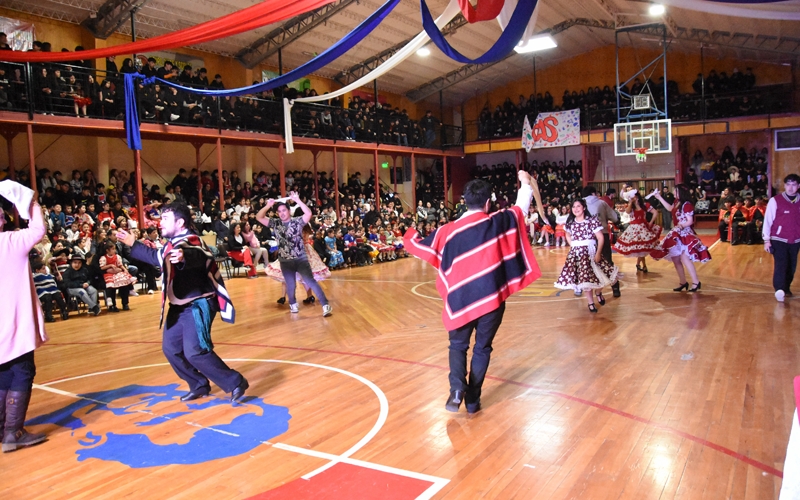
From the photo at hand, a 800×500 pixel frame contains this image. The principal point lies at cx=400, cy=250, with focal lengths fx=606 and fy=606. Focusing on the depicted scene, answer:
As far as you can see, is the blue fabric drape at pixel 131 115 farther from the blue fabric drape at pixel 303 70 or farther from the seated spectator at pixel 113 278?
the seated spectator at pixel 113 278

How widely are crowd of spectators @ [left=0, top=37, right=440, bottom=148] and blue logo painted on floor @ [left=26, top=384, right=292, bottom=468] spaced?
20.0 ft

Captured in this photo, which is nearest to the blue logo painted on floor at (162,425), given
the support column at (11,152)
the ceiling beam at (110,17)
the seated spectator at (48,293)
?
the seated spectator at (48,293)

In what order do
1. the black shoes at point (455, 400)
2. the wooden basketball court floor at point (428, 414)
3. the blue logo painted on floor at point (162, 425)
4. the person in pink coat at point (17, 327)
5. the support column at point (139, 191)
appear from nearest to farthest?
the wooden basketball court floor at point (428, 414) → the blue logo painted on floor at point (162, 425) → the person in pink coat at point (17, 327) → the black shoes at point (455, 400) → the support column at point (139, 191)

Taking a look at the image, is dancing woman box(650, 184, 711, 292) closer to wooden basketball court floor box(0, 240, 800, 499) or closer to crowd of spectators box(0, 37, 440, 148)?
wooden basketball court floor box(0, 240, 800, 499)

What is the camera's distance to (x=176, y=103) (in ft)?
49.5

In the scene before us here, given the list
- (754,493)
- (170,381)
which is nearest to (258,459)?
(170,381)

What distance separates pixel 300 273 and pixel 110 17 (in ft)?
35.8

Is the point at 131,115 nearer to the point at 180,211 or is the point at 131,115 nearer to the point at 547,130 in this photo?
the point at 180,211

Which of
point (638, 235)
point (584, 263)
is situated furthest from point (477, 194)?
point (638, 235)

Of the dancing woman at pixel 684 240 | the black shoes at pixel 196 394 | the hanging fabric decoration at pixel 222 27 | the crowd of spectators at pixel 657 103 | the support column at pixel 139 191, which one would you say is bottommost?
the black shoes at pixel 196 394

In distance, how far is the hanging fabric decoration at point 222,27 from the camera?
6934 millimetres

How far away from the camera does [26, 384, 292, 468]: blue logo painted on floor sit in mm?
3736

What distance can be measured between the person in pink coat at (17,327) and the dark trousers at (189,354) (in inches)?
35.4

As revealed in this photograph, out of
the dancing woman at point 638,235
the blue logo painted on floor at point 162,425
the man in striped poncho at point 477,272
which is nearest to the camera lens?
the blue logo painted on floor at point 162,425
